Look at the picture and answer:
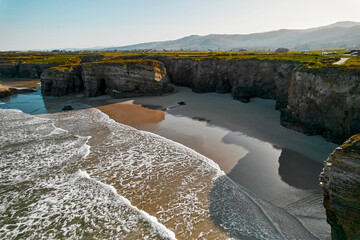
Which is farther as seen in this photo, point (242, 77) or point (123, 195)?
point (242, 77)

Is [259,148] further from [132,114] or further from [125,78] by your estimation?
[125,78]

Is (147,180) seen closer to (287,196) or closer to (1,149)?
(287,196)

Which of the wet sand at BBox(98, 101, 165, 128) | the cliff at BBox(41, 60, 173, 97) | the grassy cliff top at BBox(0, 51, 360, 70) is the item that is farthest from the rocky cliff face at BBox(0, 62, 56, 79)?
the wet sand at BBox(98, 101, 165, 128)

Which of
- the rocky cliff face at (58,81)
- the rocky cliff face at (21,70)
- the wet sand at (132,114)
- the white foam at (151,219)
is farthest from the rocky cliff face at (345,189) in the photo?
the rocky cliff face at (21,70)

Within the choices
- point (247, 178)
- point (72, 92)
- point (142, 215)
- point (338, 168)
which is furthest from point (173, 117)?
point (72, 92)

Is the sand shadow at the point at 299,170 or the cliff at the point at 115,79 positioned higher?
the cliff at the point at 115,79

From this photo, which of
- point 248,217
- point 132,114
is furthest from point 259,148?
point 132,114

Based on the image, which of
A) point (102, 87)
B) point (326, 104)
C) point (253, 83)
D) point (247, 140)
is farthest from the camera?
point (102, 87)

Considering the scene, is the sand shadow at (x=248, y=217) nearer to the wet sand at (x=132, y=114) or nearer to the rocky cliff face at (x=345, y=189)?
the rocky cliff face at (x=345, y=189)
